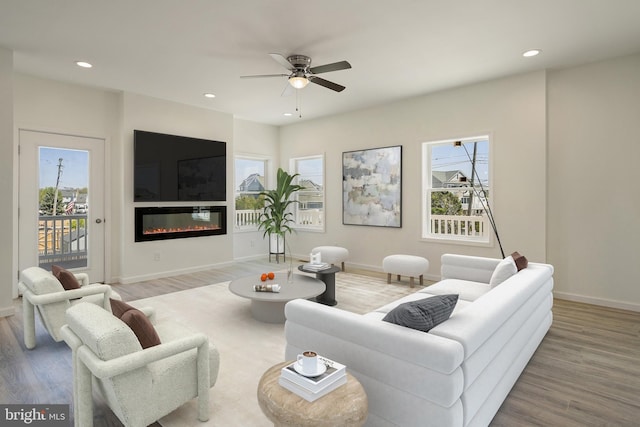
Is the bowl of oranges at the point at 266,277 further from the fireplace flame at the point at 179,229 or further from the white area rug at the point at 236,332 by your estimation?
the fireplace flame at the point at 179,229

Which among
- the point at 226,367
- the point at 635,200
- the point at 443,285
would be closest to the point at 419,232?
the point at 443,285

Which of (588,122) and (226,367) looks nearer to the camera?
(226,367)

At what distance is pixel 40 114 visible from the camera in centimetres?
469

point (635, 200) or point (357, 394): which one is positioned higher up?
point (635, 200)

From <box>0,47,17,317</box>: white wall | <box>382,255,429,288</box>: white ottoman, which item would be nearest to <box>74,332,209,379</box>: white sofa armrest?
<box>0,47,17,317</box>: white wall

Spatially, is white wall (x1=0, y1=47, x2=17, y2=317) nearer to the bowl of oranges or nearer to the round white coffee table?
the round white coffee table

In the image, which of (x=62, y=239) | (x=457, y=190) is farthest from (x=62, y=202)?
(x=457, y=190)

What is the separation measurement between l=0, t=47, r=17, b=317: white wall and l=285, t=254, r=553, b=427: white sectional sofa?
3.64 m

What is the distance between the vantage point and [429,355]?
59.6 inches

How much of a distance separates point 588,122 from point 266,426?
4.78 meters

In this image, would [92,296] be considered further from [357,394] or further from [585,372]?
[585,372]

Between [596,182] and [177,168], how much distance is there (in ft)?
19.5

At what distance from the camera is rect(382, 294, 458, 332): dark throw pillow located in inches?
67.1
